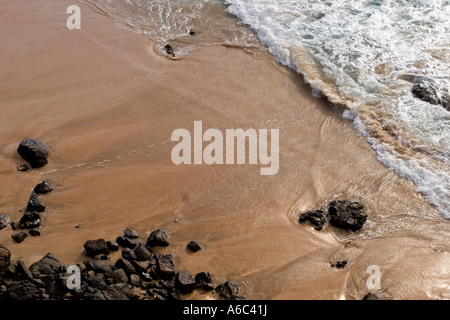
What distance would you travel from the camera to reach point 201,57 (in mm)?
9766

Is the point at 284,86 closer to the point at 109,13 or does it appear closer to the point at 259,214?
the point at 259,214

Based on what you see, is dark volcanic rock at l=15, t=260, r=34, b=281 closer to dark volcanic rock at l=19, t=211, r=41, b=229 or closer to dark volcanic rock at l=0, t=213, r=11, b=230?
dark volcanic rock at l=19, t=211, r=41, b=229

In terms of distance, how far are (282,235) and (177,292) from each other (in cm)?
161

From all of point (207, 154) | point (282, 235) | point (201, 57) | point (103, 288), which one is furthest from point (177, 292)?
point (201, 57)

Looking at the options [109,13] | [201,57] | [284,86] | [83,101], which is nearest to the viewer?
[83,101]

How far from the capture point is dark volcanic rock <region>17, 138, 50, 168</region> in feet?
22.6

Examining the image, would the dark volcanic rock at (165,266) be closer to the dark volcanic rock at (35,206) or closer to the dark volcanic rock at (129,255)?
the dark volcanic rock at (129,255)

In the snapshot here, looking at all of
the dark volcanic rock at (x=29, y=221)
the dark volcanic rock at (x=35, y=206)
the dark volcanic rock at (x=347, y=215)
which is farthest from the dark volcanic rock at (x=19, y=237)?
the dark volcanic rock at (x=347, y=215)

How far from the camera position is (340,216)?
6207 millimetres

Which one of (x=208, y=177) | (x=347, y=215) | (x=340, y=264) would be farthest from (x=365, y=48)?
(x=340, y=264)

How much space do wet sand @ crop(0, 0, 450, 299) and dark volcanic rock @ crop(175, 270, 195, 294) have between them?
0.26 metres

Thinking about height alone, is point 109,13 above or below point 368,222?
above

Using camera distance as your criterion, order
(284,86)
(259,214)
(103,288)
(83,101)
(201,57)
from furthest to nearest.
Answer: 1. (201,57)
2. (284,86)
3. (83,101)
4. (259,214)
5. (103,288)

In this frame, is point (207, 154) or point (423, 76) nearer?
point (207, 154)
